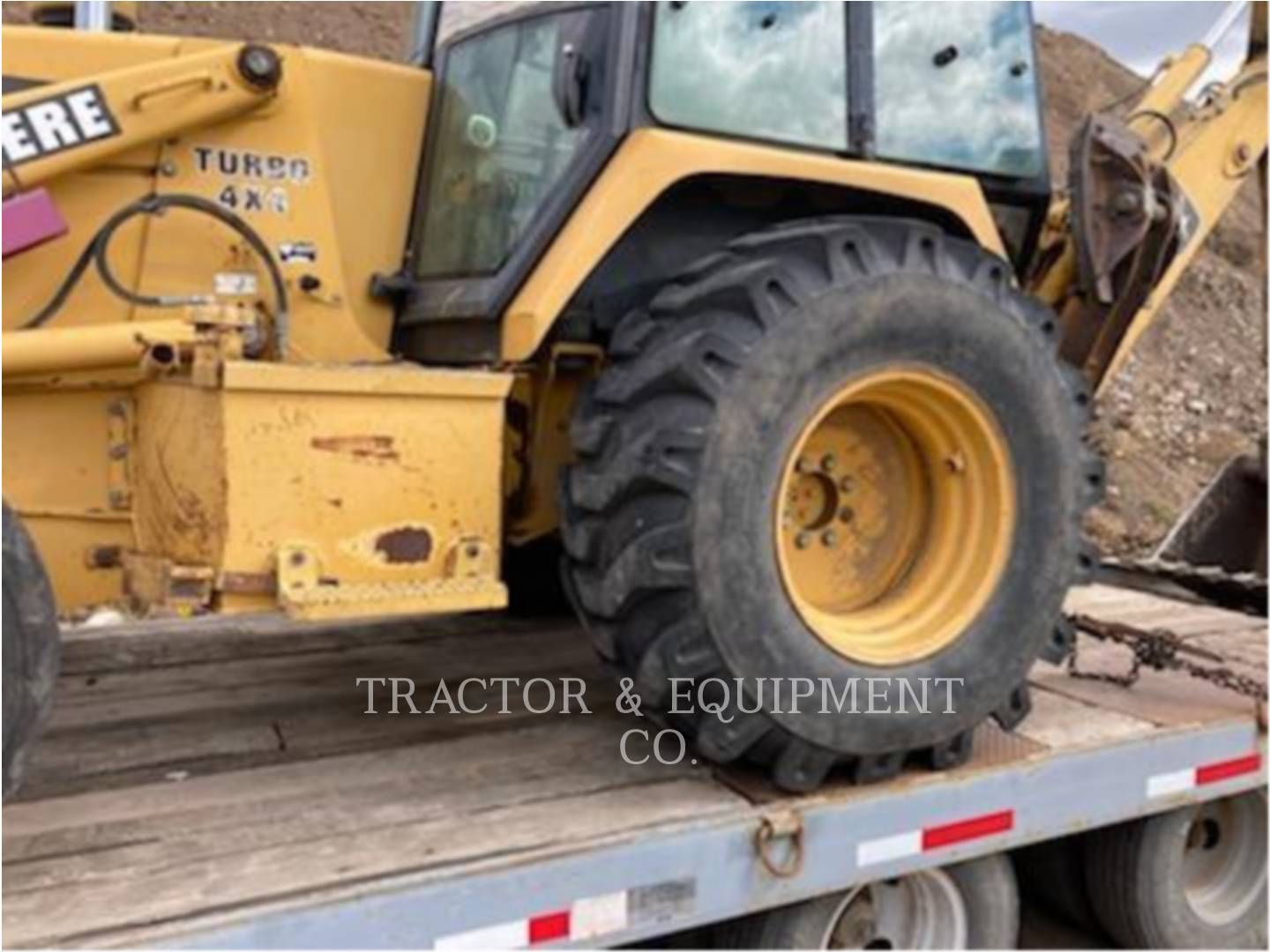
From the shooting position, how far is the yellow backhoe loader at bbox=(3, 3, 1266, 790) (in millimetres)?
2564

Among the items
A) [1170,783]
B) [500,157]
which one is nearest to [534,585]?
[500,157]

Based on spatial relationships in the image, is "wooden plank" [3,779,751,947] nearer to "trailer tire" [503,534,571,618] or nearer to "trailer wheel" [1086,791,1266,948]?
"trailer wheel" [1086,791,1266,948]

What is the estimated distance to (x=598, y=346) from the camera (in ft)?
10.5

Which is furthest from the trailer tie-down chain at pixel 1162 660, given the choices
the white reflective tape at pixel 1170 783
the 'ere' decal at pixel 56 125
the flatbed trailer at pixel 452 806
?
the 'ere' decal at pixel 56 125

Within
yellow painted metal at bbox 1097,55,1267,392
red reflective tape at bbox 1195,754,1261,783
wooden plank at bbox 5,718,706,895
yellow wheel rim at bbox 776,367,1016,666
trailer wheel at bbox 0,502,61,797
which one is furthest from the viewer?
yellow painted metal at bbox 1097,55,1267,392

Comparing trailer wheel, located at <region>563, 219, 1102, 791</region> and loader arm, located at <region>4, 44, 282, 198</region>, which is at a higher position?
loader arm, located at <region>4, 44, 282, 198</region>

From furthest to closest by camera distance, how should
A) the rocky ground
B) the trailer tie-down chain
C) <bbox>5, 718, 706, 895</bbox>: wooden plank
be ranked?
the rocky ground, the trailer tie-down chain, <bbox>5, 718, 706, 895</bbox>: wooden plank

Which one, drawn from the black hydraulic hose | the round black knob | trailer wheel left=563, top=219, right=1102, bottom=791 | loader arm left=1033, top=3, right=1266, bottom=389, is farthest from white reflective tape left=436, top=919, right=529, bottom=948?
loader arm left=1033, top=3, right=1266, bottom=389

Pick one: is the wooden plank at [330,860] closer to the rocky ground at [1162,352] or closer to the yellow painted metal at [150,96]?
the yellow painted metal at [150,96]

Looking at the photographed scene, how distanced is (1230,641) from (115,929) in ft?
11.4

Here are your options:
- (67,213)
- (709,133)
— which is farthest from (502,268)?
(67,213)

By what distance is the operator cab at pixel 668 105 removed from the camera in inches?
113

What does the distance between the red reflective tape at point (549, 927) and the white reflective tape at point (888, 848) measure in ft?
2.26

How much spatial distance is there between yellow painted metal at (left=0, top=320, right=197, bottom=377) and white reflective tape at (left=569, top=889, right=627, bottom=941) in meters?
1.37
